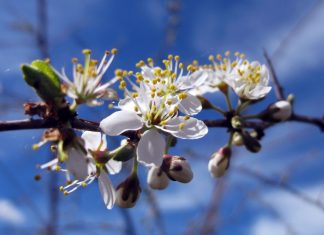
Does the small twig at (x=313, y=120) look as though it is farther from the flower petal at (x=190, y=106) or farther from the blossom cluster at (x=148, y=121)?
the flower petal at (x=190, y=106)

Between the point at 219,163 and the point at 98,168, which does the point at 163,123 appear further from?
the point at 219,163

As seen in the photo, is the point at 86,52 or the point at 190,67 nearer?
the point at 86,52

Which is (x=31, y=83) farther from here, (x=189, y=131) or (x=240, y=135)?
(x=240, y=135)

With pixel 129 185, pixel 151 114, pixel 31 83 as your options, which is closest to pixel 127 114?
pixel 151 114

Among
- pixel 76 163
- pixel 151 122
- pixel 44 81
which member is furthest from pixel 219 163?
pixel 44 81

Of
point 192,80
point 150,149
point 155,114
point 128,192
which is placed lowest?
point 128,192

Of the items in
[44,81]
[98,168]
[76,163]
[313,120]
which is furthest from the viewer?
[313,120]

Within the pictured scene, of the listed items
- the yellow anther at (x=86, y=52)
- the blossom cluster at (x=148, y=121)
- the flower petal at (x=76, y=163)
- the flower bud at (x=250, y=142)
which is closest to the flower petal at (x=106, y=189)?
the blossom cluster at (x=148, y=121)
